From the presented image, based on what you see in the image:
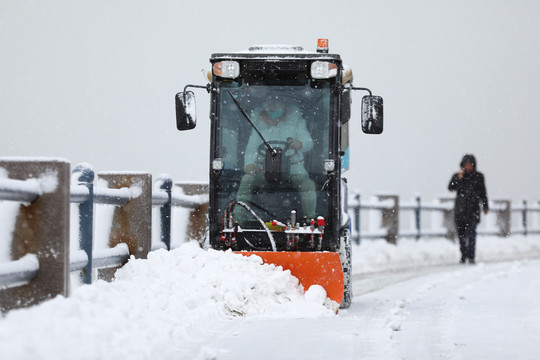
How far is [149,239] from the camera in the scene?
8.02 m

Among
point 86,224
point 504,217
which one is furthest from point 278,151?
point 504,217

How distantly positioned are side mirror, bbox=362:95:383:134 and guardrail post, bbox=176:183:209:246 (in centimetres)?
311

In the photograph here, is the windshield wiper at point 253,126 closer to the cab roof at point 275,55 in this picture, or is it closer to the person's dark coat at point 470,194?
the cab roof at point 275,55

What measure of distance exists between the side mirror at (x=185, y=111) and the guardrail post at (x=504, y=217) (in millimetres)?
18570

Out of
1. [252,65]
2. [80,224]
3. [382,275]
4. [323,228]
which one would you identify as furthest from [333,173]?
[382,275]

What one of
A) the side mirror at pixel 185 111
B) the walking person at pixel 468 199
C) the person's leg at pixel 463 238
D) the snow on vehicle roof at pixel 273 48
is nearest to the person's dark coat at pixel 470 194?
the walking person at pixel 468 199

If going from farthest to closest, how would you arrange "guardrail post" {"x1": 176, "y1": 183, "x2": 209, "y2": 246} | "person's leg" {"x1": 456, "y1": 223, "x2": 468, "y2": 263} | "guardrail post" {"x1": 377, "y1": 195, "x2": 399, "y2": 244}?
1. "guardrail post" {"x1": 377, "y1": 195, "x2": 399, "y2": 244}
2. "person's leg" {"x1": 456, "y1": 223, "x2": 468, "y2": 263}
3. "guardrail post" {"x1": 176, "y1": 183, "x2": 209, "y2": 246}

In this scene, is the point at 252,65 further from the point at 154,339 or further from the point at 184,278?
the point at 154,339

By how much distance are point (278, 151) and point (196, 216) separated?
2475 millimetres

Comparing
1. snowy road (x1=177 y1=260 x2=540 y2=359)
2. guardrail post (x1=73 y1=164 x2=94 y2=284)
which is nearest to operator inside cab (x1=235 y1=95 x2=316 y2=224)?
snowy road (x1=177 y1=260 x2=540 y2=359)

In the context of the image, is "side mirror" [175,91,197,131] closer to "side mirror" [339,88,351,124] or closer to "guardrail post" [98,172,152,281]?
"guardrail post" [98,172,152,281]

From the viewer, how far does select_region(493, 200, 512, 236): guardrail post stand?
25.3m

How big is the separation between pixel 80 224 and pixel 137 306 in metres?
1.43

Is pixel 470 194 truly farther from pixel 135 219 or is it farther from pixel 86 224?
pixel 86 224
